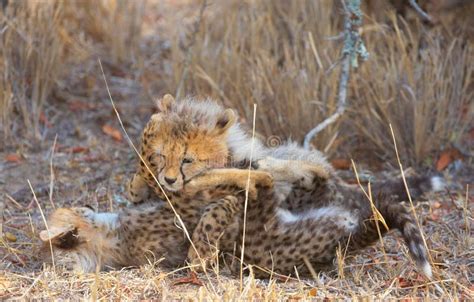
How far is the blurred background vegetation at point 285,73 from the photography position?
212 inches

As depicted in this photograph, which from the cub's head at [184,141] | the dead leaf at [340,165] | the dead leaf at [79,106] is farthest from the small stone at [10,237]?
the dead leaf at [79,106]

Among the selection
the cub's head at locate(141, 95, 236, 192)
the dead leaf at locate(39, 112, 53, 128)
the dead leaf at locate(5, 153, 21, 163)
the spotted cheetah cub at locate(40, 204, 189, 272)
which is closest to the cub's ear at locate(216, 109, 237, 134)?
the cub's head at locate(141, 95, 236, 192)

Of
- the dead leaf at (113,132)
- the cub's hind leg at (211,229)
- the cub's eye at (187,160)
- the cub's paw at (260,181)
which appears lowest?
the dead leaf at (113,132)

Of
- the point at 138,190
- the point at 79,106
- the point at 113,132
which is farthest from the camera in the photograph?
the point at 79,106

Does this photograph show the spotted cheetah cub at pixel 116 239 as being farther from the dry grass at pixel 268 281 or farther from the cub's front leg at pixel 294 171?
the cub's front leg at pixel 294 171

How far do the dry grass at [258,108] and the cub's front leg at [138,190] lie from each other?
0.51m

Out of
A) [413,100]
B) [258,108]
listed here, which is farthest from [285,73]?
[413,100]

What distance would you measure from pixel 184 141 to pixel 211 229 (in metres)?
0.43

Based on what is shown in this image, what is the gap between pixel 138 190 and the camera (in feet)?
13.9

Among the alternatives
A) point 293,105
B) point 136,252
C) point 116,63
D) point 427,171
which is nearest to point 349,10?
point 293,105

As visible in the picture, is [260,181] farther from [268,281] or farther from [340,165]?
[340,165]

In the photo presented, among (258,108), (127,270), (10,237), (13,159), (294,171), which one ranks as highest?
(294,171)

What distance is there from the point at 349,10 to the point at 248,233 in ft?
5.66

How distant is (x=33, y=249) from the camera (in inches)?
165
